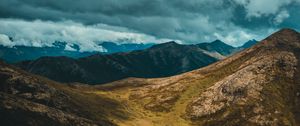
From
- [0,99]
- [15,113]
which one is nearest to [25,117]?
[15,113]

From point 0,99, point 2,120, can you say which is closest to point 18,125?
point 2,120

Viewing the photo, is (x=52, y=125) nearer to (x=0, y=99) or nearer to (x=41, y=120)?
(x=41, y=120)

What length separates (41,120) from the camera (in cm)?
19888

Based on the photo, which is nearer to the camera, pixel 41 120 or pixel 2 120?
pixel 2 120

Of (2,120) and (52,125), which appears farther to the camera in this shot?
(52,125)

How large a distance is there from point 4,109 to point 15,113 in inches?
222

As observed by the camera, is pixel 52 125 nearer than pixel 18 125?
No

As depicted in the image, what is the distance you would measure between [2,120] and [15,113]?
415 inches

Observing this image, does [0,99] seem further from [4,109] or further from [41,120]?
[41,120]

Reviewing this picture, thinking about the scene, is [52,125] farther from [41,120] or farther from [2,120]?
[2,120]

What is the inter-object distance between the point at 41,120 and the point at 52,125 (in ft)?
20.3

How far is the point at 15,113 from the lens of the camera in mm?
192750

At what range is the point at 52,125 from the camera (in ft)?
656

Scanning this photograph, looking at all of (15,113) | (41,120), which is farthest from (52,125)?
(15,113)
